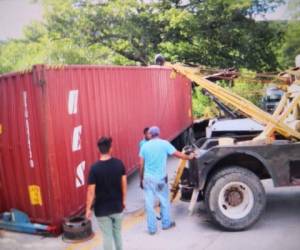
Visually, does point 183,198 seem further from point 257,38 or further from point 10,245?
point 257,38

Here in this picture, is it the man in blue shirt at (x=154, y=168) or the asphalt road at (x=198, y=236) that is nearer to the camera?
the asphalt road at (x=198, y=236)

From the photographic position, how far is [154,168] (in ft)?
21.1

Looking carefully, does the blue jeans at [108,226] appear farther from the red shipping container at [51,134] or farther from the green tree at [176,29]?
the green tree at [176,29]

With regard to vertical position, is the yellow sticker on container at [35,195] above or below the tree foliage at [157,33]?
below

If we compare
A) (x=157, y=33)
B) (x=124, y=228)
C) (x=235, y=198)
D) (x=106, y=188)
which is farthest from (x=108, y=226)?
(x=157, y=33)

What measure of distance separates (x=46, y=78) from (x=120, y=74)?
3019 mm

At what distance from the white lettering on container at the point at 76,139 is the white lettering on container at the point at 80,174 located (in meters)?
0.28

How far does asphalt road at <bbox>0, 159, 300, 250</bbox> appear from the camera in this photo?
19.6 feet

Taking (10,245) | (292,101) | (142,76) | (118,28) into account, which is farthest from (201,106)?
(10,245)

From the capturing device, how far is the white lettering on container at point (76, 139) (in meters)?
7.00

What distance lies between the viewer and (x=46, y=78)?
20.8ft

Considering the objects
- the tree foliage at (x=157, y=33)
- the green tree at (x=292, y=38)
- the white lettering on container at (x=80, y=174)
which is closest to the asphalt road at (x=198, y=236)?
the white lettering on container at (x=80, y=174)

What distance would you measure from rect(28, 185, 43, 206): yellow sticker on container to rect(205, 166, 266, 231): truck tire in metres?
2.51

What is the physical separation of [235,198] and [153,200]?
3.98 feet
